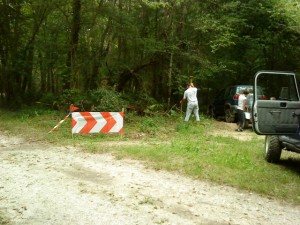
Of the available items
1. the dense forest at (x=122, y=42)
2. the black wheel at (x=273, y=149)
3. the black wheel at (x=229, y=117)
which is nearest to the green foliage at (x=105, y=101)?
the dense forest at (x=122, y=42)

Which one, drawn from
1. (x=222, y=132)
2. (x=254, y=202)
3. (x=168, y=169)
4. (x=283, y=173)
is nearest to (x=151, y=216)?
(x=254, y=202)

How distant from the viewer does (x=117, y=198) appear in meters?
5.84

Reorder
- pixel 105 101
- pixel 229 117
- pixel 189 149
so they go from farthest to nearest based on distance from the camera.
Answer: pixel 229 117
pixel 105 101
pixel 189 149

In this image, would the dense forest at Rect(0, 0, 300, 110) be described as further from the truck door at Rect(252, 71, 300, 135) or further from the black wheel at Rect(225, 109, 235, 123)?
the truck door at Rect(252, 71, 300, 135)

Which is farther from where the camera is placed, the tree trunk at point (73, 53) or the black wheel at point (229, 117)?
the tree trunk at point (73, 53)

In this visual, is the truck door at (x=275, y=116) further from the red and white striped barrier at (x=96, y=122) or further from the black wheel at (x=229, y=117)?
the black wheel at (x=229, y=117)

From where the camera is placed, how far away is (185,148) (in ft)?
31.6

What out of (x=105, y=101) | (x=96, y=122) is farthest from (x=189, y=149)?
(x=105, y=101)

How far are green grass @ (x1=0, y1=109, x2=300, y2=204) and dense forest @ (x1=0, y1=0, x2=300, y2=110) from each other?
3.49m

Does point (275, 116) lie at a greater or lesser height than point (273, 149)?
greater

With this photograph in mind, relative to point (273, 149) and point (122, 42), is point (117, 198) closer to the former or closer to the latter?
point (273, 149)

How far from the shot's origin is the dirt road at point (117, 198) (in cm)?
504

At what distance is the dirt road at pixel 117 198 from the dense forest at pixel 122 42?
8.67 meters

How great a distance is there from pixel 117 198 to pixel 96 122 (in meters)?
5.75
